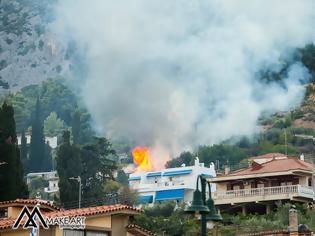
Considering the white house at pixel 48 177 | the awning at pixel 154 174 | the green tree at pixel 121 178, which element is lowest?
the awning at pixel 154 174

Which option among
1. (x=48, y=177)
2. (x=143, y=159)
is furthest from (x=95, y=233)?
(x=48, y=177)

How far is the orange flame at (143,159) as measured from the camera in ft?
429

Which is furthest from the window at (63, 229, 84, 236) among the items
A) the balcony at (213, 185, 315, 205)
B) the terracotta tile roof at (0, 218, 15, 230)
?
the balcony at (213, 185, 315, 205)

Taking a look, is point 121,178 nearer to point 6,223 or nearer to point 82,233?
point 6,223

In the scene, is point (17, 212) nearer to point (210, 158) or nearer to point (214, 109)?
point (210, 158)

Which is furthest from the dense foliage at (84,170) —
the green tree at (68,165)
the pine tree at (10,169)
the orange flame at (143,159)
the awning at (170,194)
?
the orange flame at (143,159)

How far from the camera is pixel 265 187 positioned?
7400cm

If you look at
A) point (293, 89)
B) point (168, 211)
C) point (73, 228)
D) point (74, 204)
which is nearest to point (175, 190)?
point (168, 211)

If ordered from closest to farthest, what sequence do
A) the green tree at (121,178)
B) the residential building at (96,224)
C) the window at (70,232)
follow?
the window at (70,232)
the residential building at (96,224)
the green tree at (121,178)

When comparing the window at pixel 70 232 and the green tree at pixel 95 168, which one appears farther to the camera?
the green tree at pixel 95 168

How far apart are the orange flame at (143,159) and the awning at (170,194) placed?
22.4 metres

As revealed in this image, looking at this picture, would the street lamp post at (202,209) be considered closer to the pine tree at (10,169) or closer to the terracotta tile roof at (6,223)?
the terracotta tile roof at (6,223)

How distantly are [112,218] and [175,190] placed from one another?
6850 centimetres

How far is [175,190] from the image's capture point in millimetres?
99812
